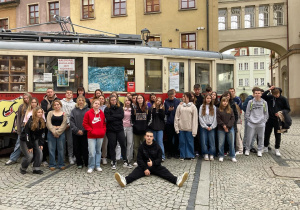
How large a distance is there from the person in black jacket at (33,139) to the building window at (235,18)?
18.6 metres

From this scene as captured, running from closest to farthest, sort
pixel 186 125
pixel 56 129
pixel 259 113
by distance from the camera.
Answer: pixel 56 129
pixel 186 125
pixel 259 113

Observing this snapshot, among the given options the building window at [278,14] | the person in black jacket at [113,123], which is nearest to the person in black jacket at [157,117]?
the person in black jacket at [113,123]

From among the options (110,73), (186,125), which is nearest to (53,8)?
(110,73)

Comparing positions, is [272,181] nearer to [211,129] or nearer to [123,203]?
[211,129]

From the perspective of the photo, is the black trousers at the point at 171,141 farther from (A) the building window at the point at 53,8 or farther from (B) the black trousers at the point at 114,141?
(A) the building window at the point at 53,8

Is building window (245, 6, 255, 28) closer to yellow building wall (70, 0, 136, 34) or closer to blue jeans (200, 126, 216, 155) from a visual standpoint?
yellow building wall (70, 0, 136, 34)

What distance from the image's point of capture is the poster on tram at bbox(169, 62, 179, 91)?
26.7 feet

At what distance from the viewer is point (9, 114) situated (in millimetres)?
7207

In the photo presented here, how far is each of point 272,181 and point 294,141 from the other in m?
5.33

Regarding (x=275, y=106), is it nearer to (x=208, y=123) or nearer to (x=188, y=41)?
(x=208, y=123)

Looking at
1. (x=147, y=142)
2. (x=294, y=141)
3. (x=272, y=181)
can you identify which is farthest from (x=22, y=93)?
(x=294, y=141)

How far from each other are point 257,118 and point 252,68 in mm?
51086

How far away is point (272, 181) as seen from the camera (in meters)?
5.44

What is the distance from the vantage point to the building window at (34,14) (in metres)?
21.6
